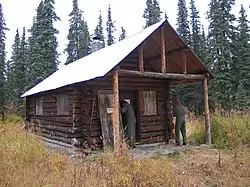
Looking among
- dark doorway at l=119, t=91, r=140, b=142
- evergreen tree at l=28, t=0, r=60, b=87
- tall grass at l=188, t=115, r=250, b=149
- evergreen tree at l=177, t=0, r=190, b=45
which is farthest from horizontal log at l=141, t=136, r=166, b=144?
evergreen tree at l=177, t=0, r=190, b=45

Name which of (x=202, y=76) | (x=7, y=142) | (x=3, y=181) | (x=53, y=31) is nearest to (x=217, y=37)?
(x=53, y=31)

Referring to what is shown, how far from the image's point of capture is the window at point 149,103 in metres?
13.5

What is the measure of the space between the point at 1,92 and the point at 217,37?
79.4ft

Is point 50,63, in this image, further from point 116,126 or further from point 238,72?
point 116,126

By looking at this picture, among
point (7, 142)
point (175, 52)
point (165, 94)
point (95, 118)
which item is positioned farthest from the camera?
point (165, 94)

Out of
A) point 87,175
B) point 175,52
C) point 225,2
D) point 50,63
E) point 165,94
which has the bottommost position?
point 87,175

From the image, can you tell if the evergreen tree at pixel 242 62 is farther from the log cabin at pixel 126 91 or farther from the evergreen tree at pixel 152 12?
the log cabin at pixel 126 91

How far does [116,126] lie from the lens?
9648 mm

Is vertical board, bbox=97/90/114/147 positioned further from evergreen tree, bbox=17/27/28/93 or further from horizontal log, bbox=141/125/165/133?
evergreen tree, bbox=17/27/28/93

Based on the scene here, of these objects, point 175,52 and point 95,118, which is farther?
point 175,52

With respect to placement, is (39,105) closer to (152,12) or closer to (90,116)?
(90,116)

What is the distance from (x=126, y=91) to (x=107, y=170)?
21.3 feet

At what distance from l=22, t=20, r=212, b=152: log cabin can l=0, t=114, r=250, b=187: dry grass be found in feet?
7.65

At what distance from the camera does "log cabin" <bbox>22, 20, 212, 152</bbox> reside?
35.6 feet
